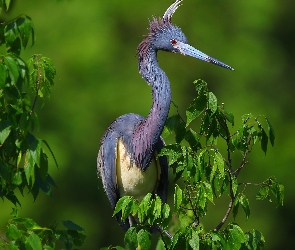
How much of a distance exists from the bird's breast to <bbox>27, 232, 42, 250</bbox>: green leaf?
5.86 feet

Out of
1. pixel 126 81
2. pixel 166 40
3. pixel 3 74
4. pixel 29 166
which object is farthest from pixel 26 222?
pixel 126 81

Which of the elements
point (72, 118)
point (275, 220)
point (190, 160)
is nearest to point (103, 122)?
point (72, 118)

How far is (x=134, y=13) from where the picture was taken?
34.5ft

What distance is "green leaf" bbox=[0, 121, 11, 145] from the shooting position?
4.02 metres

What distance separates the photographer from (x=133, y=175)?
572cm

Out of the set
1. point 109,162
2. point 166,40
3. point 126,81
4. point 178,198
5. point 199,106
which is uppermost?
point 126,81

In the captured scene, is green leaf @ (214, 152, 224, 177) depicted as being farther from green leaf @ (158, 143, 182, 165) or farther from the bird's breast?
the bird's breast

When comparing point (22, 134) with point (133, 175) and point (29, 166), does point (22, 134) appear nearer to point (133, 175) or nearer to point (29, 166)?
point (29, 166)

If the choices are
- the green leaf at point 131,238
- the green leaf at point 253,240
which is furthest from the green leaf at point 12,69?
the green leaf at point 253,240

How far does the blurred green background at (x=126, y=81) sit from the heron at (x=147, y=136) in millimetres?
3939

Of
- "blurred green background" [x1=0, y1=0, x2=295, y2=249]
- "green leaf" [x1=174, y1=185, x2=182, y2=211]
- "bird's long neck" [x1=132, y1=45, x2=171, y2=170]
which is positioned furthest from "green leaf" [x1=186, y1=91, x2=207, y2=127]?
"blurred green background" [x1=0, y1=0, x2=295, y2=249]

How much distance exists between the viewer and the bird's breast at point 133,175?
5719 mm

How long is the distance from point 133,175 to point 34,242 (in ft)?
5.99

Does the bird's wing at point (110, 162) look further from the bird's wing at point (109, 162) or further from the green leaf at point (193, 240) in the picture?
the green leaf at point (193, 240)
